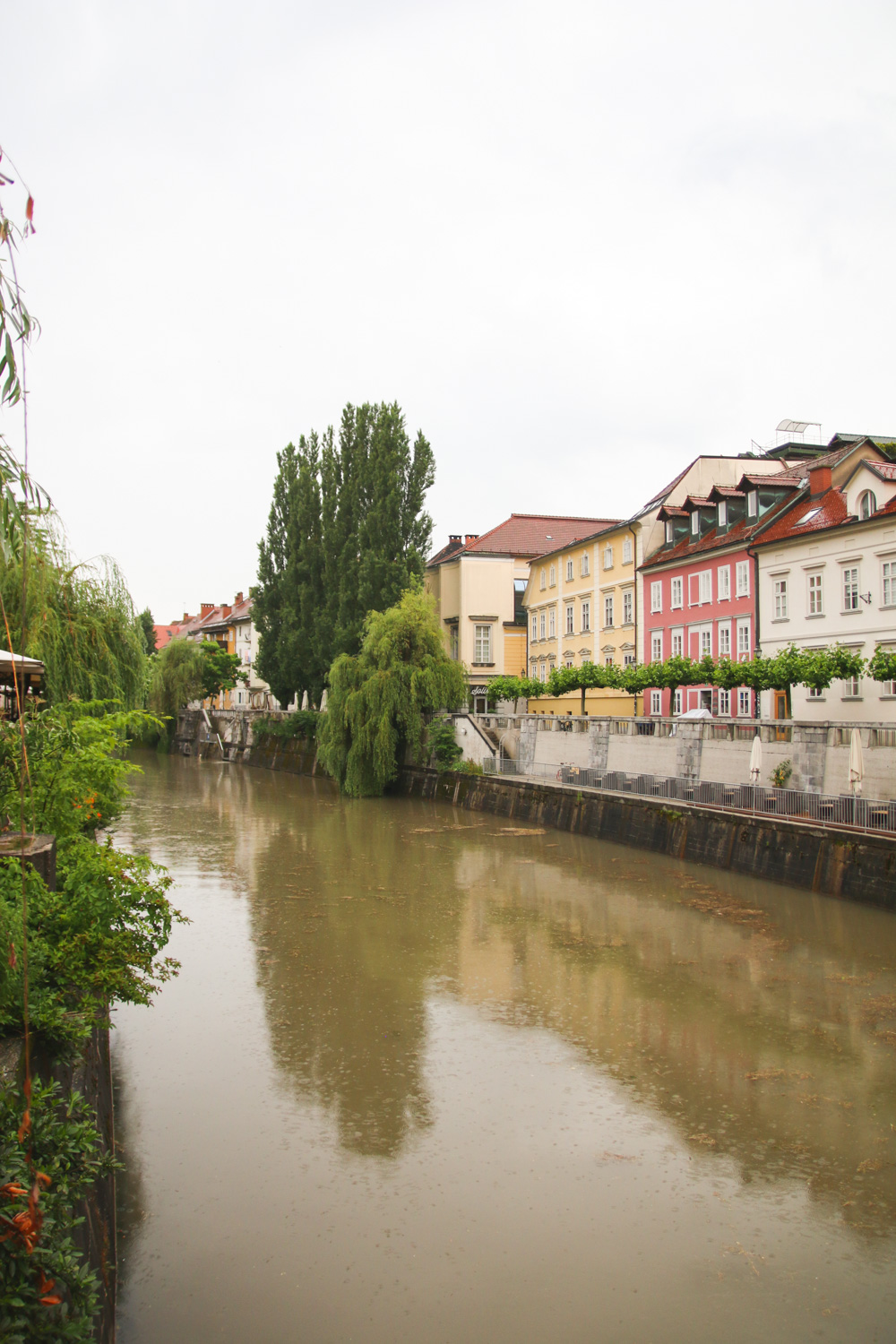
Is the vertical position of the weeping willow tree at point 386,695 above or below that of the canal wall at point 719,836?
above

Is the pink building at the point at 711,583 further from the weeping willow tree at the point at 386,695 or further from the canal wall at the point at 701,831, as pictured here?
the weeping willow tree at the point at 386,695

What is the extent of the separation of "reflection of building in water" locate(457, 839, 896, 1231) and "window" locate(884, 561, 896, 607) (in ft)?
31.8

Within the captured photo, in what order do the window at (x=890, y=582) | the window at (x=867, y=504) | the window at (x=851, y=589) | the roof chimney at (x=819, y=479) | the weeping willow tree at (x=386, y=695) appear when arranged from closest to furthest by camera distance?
the window at (x=890, y=582) → the window at (x=867, y=504) → the window at (x=851, y=589) → the roof chimney at (x=819, y=479) → the weeping willow tree at (x=386, y=695)

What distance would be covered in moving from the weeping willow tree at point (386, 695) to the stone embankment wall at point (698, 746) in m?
1.67

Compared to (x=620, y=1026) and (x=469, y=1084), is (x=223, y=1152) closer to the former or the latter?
(x=469, y=1084)

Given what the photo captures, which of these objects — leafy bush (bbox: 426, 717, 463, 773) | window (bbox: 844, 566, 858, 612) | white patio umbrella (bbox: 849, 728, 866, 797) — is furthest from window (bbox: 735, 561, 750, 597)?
white patio umbrella (bbox: 849, 728, 866, 797)

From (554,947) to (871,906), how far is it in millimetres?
5338

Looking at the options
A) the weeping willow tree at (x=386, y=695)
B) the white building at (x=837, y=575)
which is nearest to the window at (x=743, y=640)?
the white building at (x=837, y=575)

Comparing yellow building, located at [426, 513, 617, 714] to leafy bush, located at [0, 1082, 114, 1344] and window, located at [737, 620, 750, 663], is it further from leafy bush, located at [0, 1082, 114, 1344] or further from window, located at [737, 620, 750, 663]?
leafy bush, located at [0, 1082, 114, 1344]

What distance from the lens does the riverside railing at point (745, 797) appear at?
17328 mm

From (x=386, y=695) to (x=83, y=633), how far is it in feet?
55.3

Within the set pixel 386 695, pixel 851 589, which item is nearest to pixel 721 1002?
pixel 851 589

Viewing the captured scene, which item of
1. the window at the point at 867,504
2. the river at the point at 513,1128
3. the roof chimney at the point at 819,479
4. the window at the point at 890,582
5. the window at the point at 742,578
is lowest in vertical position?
the river at the point at 513,1128

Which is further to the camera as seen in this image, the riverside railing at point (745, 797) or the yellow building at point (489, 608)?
the yellow building at point (489, 608)
